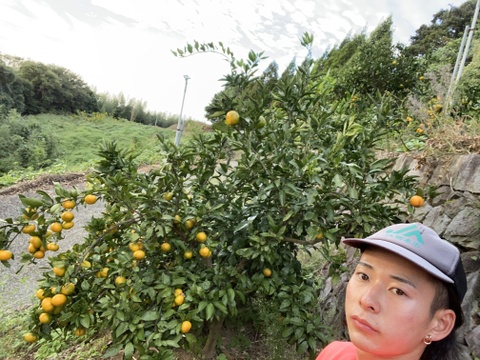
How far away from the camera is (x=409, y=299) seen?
2.33 ft

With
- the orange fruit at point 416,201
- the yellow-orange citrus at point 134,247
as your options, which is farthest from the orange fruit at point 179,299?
the orange fruit at point 416,201

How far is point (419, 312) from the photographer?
0.71 meters

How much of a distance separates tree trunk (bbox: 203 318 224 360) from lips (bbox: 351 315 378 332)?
4.61 feet

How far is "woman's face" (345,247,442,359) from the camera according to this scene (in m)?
0.71

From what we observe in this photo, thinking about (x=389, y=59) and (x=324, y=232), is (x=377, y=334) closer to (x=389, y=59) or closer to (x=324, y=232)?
(x=324, y=232)

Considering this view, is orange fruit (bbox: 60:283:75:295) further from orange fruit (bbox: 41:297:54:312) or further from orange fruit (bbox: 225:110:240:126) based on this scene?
orange fruit (bbox: 225:110:240:126)

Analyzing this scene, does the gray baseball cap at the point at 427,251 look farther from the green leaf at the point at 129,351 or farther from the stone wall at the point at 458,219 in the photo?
the green leaf at the point at 129,351

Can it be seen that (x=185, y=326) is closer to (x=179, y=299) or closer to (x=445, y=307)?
(x=179, y=299)

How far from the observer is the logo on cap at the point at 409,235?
0.75 m

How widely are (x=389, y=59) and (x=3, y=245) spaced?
5766 mm

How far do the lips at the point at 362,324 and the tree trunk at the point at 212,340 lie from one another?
1405 millimetres

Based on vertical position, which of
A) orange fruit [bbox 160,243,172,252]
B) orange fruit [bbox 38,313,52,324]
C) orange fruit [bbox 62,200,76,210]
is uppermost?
orange fruit [bbox 62,200,76,210]

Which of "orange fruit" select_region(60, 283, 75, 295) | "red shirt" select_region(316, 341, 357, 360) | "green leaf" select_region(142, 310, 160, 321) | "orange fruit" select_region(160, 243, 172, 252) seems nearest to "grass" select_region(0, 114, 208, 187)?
"orange fruit" select_region(160, 243, 172, 252)

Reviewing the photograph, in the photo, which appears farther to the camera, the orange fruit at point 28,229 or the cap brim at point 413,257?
the orange fruit at point 28,229
